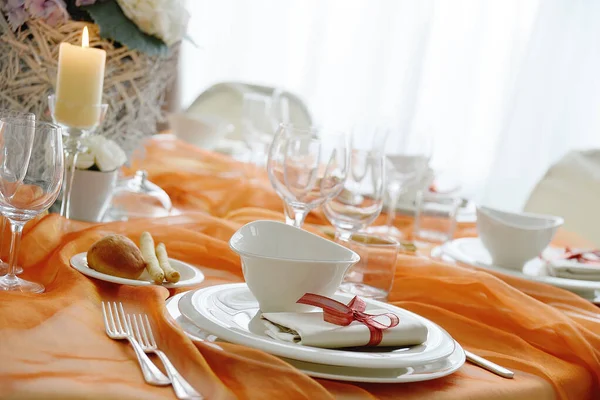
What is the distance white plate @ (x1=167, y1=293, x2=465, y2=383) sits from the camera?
0.71 m

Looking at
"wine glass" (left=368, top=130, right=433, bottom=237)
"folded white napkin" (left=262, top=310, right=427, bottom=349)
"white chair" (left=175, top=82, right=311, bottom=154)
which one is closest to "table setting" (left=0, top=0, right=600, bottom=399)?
"folded white napkin" (left=262, top=310, right=427, bottom=349)

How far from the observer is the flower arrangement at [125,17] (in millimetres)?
1270

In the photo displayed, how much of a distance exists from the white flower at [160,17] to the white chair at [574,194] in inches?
56.6

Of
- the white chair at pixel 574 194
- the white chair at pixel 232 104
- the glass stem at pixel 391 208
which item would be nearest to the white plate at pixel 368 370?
the glass stem at pixel 391 208

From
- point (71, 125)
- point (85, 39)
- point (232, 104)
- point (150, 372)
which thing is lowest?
point (232, 104)

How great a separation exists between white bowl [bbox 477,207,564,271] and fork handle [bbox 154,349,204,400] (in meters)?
0.78

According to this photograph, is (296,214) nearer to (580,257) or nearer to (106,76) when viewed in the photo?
(106,76)

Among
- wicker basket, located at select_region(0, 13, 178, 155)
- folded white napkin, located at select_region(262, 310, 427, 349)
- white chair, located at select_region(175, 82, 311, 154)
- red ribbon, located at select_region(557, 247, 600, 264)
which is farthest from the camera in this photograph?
white chair, located at select_region(175, 82, 311, 154)

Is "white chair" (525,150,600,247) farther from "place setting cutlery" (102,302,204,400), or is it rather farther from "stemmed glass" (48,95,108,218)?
"place setting cutlery" (102,302,204,400)

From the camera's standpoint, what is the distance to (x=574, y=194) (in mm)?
2387

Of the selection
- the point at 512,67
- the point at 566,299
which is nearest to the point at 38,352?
the point at 566,299

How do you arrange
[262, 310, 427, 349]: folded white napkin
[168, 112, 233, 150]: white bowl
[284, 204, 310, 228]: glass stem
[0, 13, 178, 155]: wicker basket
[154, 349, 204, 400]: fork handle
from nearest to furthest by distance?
[154, 349, 204, 400]: fork handle
[262, 310, 427, 349]: folded white napkin
[284, 204, 310, 228]: glass stem
[0, 13, 178, 155]: wicker basket
[168, 112, 233, 150]: white bowl

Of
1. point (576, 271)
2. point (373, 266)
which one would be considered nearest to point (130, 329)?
point (373, 266)

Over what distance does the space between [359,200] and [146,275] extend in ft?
1.37
